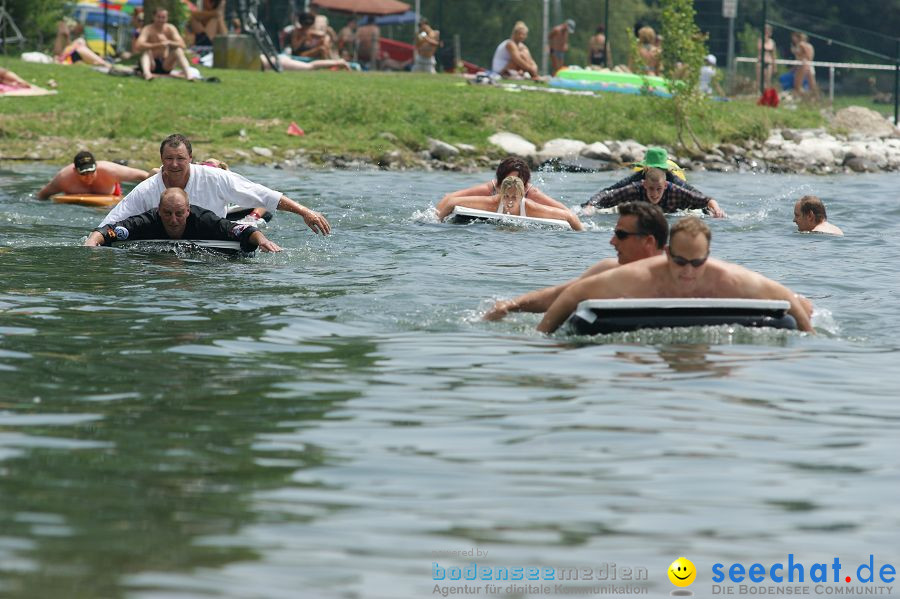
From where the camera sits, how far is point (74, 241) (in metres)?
15.1

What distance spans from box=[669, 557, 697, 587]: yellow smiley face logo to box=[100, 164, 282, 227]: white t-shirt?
9.19m

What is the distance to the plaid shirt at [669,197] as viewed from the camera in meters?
18.4

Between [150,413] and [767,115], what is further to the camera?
[767,115]

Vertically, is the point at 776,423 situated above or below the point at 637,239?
below

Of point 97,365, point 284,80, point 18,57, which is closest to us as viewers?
point 97,365

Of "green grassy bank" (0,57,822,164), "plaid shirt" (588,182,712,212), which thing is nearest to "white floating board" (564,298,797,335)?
"plaid shirt" (588,182,712,212)

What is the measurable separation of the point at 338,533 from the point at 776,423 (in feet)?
9.43

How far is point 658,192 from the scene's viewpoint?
17.9 m

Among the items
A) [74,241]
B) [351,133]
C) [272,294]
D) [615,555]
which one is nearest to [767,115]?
[351,133]

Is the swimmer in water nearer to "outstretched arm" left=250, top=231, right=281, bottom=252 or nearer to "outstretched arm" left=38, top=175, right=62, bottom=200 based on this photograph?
"outstretched arm" left=250, top=231, right=281, bottom=252

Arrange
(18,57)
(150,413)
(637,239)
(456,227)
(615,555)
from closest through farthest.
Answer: (615,555) → (150,413) → (637,239) → (456,227) → (18,57)

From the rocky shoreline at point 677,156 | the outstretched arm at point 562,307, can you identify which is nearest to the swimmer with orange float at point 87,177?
the rocky shoreline at point 677,156

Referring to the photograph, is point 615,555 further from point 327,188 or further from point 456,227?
point 327,188

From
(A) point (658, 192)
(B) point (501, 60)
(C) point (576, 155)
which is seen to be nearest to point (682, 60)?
(C) point (576, 155)
